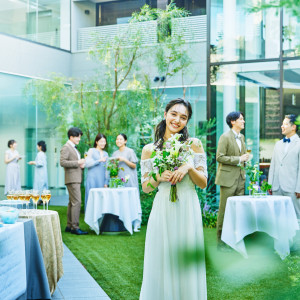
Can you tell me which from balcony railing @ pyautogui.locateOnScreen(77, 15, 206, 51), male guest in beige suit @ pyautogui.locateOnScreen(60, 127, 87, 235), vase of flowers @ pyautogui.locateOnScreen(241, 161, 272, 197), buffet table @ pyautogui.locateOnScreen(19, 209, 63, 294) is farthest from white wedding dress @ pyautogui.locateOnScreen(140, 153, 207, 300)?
balcony railing @ pyautogui.locateOnScreen(77, 15, 206, 51)

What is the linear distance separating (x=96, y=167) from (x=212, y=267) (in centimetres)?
815

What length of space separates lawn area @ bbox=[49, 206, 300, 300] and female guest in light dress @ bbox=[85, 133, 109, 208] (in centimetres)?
84

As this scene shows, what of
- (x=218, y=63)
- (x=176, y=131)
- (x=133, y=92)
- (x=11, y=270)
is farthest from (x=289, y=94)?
(x=11, y=270)

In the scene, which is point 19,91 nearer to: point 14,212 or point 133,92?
point 133,92

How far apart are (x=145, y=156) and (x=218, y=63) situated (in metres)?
6.64

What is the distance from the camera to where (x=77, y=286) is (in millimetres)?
4914

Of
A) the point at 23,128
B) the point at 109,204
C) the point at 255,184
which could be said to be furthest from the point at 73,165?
the point at 23,128

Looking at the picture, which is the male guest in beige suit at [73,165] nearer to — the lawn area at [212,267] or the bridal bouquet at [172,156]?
the lawn area at [212,267]

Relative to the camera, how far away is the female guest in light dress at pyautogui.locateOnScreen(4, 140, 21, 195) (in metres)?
11.5

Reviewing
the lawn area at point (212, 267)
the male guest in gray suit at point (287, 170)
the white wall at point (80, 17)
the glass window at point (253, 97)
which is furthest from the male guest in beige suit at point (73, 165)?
the white wall at point (80, 17)

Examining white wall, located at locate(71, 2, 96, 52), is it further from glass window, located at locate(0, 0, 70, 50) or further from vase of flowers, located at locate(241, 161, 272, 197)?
vase of flowers, located at locate(241, 161, 272, 197)

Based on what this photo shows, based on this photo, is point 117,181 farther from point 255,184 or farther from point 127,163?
point 255,184

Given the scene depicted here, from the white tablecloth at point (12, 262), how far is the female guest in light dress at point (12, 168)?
832 cm

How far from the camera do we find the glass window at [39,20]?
12055mm
